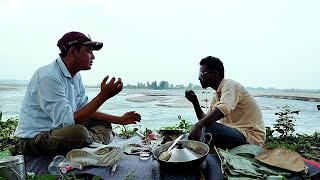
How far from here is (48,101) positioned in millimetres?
2871

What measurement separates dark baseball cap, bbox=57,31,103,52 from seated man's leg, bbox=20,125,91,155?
845 mm

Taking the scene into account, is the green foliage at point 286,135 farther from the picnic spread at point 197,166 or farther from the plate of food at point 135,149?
the plate of food at point 135,149

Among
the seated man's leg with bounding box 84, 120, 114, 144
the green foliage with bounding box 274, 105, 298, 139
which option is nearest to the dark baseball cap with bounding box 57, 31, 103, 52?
the seated man's leg with bounding box 84, 120, 114, 144

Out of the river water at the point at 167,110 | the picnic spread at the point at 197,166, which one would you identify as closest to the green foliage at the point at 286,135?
the river water at the point at 167,110

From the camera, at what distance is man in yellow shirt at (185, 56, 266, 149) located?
3031 millimetres

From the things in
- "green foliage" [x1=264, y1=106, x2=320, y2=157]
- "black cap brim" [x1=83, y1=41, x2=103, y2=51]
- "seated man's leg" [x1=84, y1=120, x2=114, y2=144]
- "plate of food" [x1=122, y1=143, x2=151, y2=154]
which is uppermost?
"black cap brim" [x1=83, y1=41, x2=103, y2=51]

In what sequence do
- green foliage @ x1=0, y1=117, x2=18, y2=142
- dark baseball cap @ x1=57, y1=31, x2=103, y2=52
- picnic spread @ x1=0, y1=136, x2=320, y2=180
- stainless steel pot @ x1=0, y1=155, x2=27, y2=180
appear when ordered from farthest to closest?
1. green foliage @ x1=0, y1=117, x2=18, y2=142
2. dark baseball cap @ x1=57, y1=31, x2=103, y2=52
3. picnic spread @ x1=0, y1=136, x2=320, y2=180
4. stainless steel pot @ x1=0, y1=155, x2=27, y2=180

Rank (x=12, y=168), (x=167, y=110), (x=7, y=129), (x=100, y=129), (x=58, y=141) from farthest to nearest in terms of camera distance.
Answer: (x=167, y=110) < (x=7, y=129) < (x=100, y=129) < (x=58, y=141) < (x=12, y=168)

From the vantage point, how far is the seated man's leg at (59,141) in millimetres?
2945

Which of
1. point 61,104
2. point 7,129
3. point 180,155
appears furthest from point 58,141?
point 7,129

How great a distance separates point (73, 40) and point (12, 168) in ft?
5.23

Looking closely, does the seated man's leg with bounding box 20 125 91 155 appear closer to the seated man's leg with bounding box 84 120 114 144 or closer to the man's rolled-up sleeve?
the man's rolled-up sleeve

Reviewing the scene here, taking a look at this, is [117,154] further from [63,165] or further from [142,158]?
[63,165]

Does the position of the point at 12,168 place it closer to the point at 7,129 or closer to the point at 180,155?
the point at 180,155
